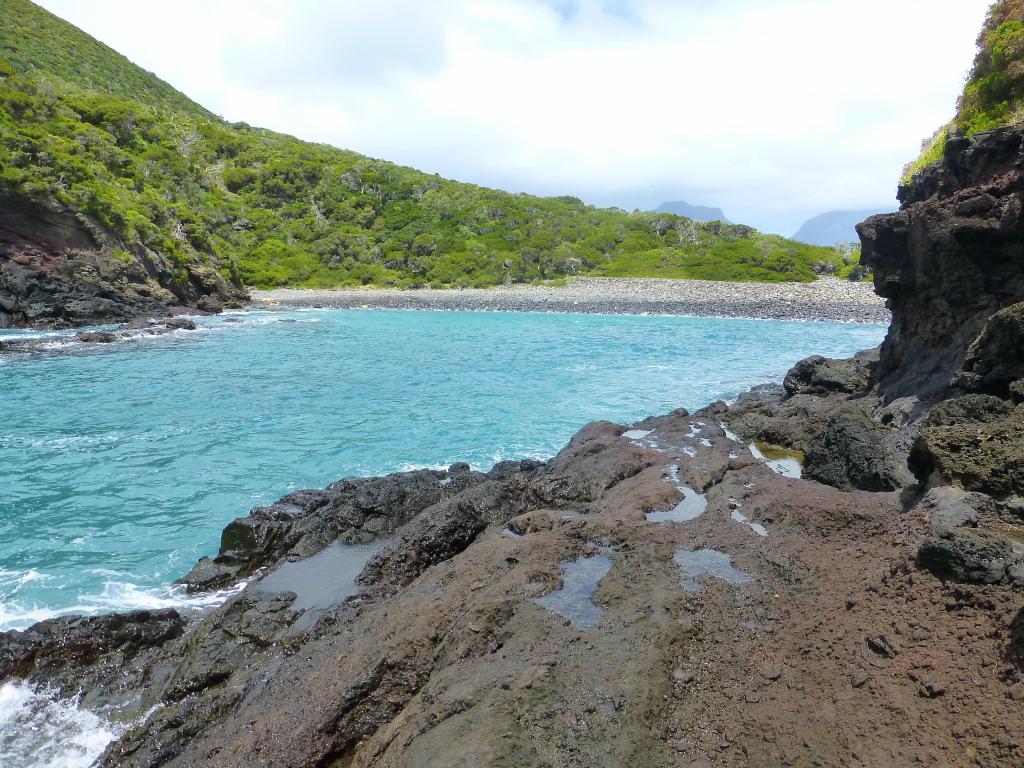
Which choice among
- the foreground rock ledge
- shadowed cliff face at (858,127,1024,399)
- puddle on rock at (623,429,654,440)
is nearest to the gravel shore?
shadowed cliff face at (858,127,1024,399)

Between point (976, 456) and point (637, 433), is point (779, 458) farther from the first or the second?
point (976, 456)

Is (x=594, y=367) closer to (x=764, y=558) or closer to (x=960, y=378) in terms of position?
(x=960, y=378)

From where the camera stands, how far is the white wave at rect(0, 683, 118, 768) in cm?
551

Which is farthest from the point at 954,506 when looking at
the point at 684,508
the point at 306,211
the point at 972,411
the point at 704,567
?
the point at 306,211

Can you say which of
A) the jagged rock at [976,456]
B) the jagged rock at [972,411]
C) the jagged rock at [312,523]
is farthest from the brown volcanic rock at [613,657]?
the jagged rock at [972,411]

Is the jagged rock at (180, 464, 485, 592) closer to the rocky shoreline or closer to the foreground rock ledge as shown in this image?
the rocky shoreline

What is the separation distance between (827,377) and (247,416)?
16.9m

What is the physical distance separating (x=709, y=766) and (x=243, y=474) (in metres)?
12.5

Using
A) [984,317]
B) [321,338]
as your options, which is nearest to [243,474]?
[984,317]

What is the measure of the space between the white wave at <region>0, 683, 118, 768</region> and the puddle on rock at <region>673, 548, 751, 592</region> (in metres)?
5.67

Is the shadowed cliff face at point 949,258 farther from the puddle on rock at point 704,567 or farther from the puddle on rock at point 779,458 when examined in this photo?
the puddle on rock at point 704,567

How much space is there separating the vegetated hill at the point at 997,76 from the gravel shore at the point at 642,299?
29089 millimetres

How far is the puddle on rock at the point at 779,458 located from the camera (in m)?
10.9

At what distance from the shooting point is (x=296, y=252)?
81562 millimetres
